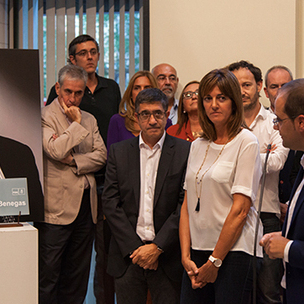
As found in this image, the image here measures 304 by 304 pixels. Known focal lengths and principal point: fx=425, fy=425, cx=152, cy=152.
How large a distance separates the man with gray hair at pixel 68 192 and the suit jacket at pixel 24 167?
0.53 feet

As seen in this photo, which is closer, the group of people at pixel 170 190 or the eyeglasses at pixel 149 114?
the group of people at pixel 170 190

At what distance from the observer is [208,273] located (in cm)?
192

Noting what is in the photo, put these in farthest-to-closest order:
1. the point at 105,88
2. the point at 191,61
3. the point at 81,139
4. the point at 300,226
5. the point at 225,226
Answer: the point at 191,61
the point at 105,88
the point at 81,139
the point at 225,226
the point at 300,226

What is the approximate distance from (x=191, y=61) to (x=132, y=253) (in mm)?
2157

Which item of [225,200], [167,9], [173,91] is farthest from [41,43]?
[225,200]

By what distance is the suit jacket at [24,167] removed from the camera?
2.62 m

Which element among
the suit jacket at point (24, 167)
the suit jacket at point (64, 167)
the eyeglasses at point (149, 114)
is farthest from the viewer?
the suit jacket at point (64, 167)

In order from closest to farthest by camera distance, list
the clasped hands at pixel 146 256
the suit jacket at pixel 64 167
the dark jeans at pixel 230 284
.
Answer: the dark jeans at pixel 230 284
the clasped hands at pixel 146 256
the suit jacket at pixel 64 167

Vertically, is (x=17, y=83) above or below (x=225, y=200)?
above

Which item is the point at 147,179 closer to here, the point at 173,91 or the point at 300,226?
the point at 300,226

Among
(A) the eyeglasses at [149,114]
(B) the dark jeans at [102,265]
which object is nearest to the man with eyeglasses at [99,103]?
(B) the dark jeans at [102,265]

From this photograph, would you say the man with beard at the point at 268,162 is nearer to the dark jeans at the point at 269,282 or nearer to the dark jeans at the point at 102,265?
the dark jeans at the point at 269,282

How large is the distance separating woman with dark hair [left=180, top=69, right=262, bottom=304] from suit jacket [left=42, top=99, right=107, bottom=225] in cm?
98

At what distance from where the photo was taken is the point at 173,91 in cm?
360
